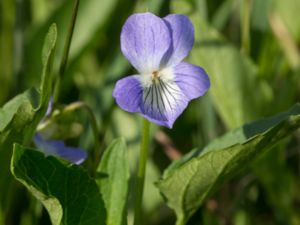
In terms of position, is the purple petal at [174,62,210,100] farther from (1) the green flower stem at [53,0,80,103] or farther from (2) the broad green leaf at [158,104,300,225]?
(1) the green flower stem at [53,0,80,103]

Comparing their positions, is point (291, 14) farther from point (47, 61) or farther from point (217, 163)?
point (47, 61)

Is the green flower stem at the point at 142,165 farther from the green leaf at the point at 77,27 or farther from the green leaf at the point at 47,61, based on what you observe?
the green leaf at the point at 77,27

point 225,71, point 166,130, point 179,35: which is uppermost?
point 179,35

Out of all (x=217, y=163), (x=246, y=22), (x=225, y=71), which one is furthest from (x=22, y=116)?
(x=246, y=22)

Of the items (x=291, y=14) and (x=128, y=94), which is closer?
(x=128, y=94)

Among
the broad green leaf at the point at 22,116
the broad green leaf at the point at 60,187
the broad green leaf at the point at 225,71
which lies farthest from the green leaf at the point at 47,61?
the broad green leaf at the point at 225,71
